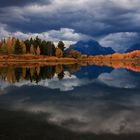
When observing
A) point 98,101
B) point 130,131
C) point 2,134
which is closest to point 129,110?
point 98,101

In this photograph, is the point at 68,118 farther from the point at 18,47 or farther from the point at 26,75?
the point at 18,47

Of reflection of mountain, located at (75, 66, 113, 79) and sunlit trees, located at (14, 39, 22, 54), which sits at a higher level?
sunlit trees, located at (14, 39, 22, 54)

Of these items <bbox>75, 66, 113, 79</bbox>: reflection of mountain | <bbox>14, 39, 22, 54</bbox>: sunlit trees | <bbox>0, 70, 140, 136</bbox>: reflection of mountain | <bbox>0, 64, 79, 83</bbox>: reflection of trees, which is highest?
<bbox>14, 39, 22, 54</bbox>: sunlit trees

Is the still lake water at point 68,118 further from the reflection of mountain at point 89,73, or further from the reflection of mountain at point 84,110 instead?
the reflection of mountain at point 89,73

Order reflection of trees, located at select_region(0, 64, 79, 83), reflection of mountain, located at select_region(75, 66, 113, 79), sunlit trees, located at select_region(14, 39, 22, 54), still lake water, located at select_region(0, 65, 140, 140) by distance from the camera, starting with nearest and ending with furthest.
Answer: still lake water, located at select_region(0, 65, 140, 140) < reflection of trees, located at select_region(0, 64, 79, 83) < reflection of mountain, located at select_region(75, 66, 113, 79) < sunlit trees, located at select_region(14, 39, 22, 54)

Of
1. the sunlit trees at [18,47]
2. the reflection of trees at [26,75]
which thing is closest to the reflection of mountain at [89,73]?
the reflection of trees at [26,75]

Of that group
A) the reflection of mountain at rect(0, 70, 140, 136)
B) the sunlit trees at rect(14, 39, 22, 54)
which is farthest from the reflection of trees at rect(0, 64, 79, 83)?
the sunlit trees at rect(14, 39, 22, 54)

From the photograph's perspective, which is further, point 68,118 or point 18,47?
point 18,47

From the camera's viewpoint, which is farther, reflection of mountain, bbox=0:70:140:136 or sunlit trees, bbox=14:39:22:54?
sunlit trees, bbox=14:39:22:54

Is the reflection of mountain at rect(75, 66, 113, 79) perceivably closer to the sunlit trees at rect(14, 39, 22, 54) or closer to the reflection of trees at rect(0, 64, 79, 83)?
the reflection of trees at rect(0, 64, 79, 83)

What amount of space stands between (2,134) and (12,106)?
12872mm

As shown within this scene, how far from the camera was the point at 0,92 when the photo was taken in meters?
47.5

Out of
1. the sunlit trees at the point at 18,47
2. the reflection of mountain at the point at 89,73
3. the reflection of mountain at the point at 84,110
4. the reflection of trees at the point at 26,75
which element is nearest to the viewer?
the reflection of mountain at the point at 84,110

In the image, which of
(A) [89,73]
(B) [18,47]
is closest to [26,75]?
(A) [89,73]
